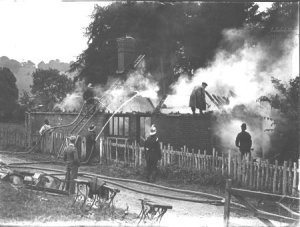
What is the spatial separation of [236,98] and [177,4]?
19.0 meters

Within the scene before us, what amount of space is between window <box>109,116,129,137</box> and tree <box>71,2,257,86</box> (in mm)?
13694

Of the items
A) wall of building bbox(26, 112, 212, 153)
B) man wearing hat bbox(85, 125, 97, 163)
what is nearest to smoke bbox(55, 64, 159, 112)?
wall of building bbox(26, 112, 212, 153)

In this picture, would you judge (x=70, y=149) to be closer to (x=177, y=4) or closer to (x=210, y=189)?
(x=210, y=189)

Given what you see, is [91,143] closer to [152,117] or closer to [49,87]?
[152,117]

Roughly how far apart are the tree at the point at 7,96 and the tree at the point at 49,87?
333 cm

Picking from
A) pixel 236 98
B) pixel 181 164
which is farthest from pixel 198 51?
pixel 181 164

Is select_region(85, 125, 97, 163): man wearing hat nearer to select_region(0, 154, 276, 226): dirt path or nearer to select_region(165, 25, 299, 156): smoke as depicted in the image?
select_region(165, 25, 299, 156): smoke

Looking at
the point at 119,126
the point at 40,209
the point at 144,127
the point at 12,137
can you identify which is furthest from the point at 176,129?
the point at 12,137

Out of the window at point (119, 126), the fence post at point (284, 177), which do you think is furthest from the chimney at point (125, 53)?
the fence post at point (284, 177)

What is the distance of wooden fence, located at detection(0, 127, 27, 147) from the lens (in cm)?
2527

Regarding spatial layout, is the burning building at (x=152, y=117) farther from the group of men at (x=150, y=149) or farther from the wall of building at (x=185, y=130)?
the group of men at (x=150, y=149)

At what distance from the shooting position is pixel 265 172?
12922 millimetres

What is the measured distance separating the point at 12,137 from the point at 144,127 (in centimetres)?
1020

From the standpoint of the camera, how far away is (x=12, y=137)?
2555 centimetres
